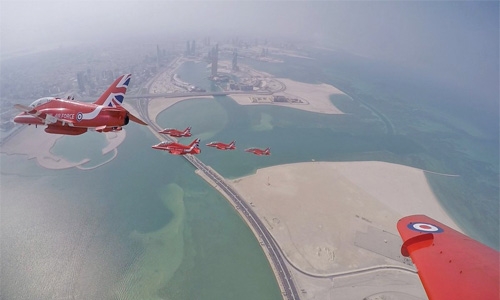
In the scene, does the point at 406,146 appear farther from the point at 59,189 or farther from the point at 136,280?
the point at 59,189

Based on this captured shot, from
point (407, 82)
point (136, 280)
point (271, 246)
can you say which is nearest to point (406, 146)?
point (271, 246)

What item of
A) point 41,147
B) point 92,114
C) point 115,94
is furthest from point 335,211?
point 41,147

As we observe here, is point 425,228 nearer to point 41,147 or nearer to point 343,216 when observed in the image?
point 343,216

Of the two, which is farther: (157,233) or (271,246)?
(157,233)

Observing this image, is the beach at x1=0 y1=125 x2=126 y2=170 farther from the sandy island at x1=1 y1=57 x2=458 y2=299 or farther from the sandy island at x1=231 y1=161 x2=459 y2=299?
the sandy island at x1=231 y1=161 x2=459 y2=299

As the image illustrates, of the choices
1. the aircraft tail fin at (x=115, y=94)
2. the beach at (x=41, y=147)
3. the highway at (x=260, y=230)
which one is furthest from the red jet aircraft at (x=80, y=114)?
the beach at (x=41, y=147)
